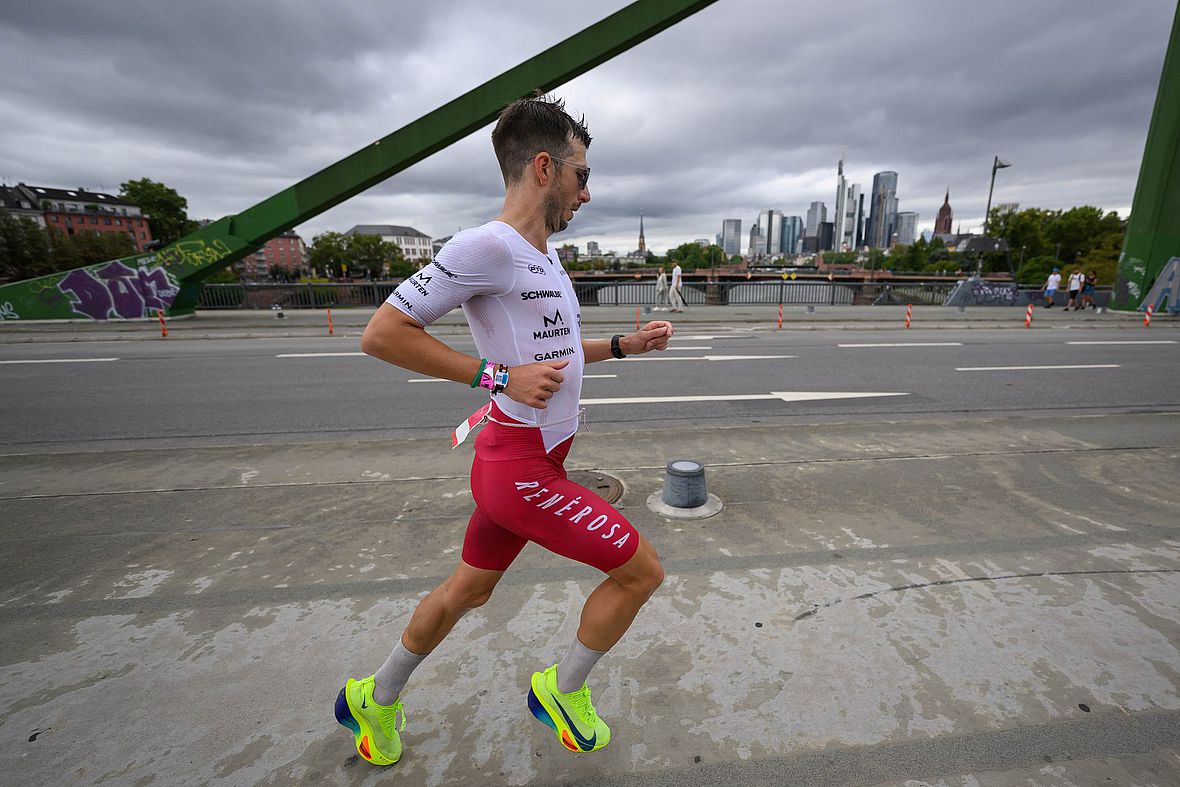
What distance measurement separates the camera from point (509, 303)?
1617mm

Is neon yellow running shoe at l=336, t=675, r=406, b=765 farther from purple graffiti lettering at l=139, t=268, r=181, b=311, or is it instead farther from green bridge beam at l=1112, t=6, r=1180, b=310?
green bridge beam at l=1112, t=6, r=1180, b=310

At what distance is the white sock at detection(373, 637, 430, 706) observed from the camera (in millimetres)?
1849

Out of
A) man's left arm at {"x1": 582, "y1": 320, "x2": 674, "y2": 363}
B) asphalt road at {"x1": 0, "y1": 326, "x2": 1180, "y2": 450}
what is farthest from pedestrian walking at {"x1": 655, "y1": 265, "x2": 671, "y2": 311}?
man's left arm at {"x1": 582, "y1": 320, "x2": 674, "y2": 363}

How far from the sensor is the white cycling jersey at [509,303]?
1484 millimetres

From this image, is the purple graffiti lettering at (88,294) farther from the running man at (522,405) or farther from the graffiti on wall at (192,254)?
the running man at (522,405)

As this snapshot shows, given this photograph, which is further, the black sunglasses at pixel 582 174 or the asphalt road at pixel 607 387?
the asphalt road at pixel 607 387

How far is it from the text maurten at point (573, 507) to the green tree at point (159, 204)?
6805 centimetres

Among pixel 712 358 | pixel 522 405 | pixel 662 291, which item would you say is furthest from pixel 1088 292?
pixel 522 405

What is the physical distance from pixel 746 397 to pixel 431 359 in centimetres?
646

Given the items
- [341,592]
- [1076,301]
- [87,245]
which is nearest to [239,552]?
[341,592]

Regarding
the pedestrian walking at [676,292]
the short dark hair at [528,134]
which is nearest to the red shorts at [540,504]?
the short dark hair at [528,134]

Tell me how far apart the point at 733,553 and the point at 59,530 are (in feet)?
14.3

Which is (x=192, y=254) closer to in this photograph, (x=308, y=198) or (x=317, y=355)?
(x=308, y=198)

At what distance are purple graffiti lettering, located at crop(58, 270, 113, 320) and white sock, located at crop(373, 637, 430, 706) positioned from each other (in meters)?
23.5
